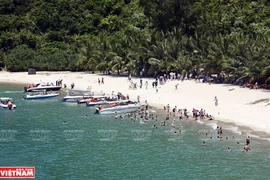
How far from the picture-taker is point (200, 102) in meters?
67.1

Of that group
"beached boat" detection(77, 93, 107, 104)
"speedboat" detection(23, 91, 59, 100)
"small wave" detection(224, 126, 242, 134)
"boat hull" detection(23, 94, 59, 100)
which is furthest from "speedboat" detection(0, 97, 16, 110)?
"small wave" detection(224, 126, 242, 134)

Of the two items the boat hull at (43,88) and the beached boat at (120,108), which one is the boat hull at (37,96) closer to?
the boat hull at (43,88)

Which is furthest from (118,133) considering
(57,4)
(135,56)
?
(57,4)

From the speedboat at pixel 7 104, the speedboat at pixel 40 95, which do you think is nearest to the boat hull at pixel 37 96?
the speedboat at pixel 40 95

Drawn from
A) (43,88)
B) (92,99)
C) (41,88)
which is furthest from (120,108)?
(41,88)

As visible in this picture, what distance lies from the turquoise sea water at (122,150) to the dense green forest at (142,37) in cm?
1955

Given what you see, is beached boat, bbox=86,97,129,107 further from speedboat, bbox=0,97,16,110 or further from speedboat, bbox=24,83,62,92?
speedboat, bbox=24,83,62,92

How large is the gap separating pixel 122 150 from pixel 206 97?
23841 millimetres

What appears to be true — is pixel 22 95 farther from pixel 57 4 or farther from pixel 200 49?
pixel 57 4

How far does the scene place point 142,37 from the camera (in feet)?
308

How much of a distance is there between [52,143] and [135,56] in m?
43.9

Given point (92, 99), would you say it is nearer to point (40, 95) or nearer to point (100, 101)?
point (100, 101)

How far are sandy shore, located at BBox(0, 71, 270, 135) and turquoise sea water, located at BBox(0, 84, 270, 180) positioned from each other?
3.42 metres

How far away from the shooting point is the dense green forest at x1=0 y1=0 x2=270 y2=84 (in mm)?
77756
